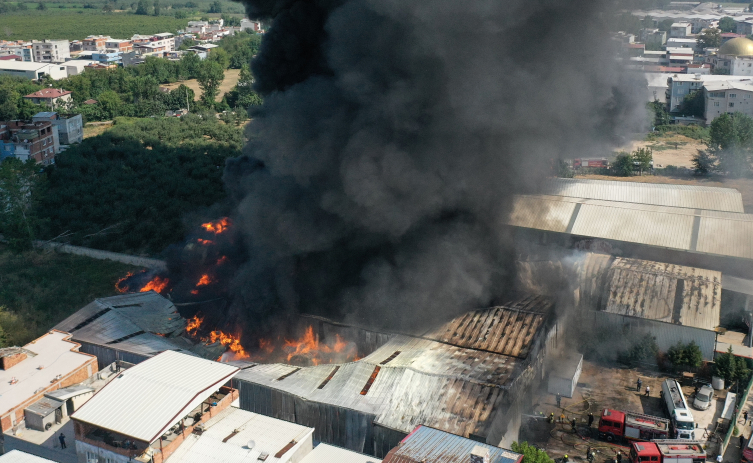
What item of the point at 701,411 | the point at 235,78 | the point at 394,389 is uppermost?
the point at 235,78

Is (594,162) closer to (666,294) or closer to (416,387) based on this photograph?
(666,294)

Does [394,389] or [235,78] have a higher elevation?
[235,78]

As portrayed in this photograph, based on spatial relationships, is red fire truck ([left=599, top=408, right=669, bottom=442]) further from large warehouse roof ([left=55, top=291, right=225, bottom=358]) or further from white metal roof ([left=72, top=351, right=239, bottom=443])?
large warehouse roof ([left=55, top=291, right=225, bottom=358])

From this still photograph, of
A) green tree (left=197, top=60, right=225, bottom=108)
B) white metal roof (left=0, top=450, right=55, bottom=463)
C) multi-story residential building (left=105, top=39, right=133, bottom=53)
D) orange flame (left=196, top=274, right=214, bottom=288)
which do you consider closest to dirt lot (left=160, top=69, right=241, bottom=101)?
green tree (left=197, top=60, right=225, bottom=108)

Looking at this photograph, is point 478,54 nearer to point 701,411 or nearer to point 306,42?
point 306,42

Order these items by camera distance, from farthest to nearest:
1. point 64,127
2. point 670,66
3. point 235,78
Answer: point 235,78, point 670,66, point 64,127

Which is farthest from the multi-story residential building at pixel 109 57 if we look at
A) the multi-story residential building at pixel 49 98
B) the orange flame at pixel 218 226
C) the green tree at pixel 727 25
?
the green tree at pixel 727 25

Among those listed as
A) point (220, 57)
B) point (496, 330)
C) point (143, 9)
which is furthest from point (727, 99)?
point (143, 9)

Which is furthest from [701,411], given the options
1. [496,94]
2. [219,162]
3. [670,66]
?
[670,66]
